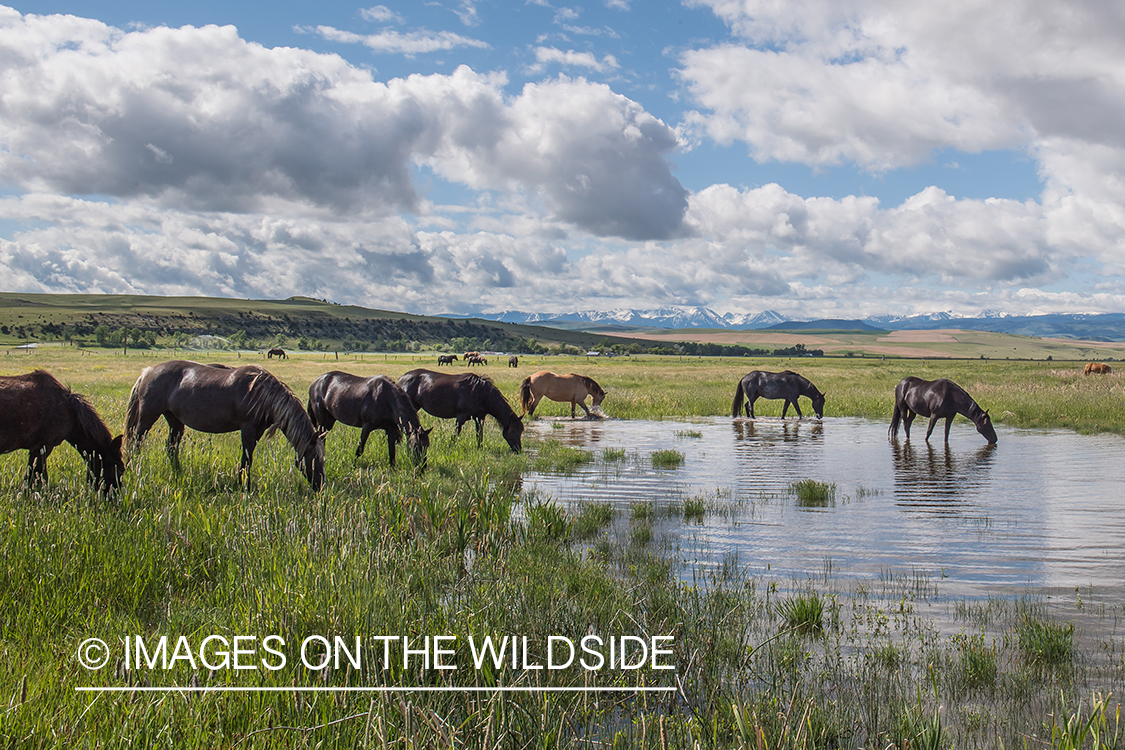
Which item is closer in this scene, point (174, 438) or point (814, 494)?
point (174, 438)

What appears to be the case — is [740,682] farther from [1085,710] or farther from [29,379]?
[29,379]

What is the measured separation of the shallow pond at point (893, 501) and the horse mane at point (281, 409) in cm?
440

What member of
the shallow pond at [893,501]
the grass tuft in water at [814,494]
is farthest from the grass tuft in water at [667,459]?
the grass tuft in water at [814,494]

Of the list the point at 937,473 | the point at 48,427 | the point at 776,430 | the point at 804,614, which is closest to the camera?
the point at 804,614

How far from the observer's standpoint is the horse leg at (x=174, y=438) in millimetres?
10587

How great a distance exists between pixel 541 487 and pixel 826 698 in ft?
29.5

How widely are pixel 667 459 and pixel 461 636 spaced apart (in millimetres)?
12293

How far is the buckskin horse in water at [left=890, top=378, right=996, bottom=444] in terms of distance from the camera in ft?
68.0

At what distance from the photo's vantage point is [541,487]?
13305 mm

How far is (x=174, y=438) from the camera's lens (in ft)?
38.2

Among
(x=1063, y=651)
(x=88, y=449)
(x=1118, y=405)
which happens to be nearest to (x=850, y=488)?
(x=1063, y=651)

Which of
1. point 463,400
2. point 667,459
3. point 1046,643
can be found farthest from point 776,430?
point 1046,643

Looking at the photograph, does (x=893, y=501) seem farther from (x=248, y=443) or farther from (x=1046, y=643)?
(x=248, y=443)

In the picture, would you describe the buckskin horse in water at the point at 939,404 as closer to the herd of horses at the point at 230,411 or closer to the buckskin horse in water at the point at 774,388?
the buckskin horse in water at the point at 774,388
